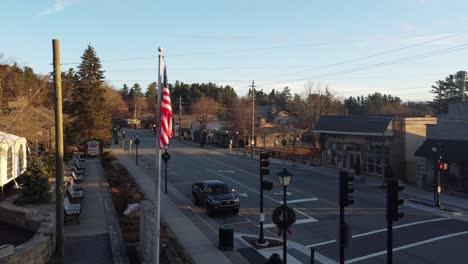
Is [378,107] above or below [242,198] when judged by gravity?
above

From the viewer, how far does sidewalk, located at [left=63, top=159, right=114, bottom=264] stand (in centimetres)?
1277

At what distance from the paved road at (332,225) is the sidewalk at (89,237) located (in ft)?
13.9

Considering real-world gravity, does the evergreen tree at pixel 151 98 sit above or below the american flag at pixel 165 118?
above

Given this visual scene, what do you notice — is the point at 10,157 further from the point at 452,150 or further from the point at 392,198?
the point at 452,150

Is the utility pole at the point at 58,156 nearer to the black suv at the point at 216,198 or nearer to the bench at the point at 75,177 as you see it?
the black suv at the point at 216,198

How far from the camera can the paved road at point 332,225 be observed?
15195 mm

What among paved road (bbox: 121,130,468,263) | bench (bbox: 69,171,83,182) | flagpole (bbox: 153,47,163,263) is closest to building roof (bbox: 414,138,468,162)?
paved road (bbox: 121,130,468,263)

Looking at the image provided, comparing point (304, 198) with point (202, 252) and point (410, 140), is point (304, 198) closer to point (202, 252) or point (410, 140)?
point (202, 252)

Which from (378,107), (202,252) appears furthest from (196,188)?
(378,107)

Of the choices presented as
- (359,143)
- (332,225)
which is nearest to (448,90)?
(359,143)

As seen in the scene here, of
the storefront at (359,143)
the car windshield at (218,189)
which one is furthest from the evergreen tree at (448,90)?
the car windshield at (218,189)

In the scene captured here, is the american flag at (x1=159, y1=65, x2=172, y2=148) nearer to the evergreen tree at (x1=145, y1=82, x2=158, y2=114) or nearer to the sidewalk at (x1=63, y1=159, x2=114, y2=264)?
the sidewalk at (x1=63, y1=159, x2=114, y2=264)

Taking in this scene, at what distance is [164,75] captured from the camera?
10.8m

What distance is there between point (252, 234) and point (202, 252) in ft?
11.2
